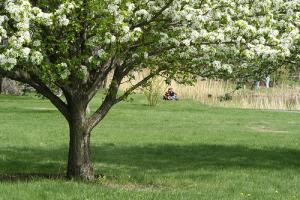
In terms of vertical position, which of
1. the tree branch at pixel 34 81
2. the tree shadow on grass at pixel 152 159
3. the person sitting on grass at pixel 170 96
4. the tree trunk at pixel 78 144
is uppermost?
the person sitting on grass at pixel 170 96

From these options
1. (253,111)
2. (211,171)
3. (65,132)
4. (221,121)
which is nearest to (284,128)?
(221,121)

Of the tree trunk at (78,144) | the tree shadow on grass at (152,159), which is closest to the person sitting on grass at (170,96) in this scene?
the tree shadow on grass at (152,159)

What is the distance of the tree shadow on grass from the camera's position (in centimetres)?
1434

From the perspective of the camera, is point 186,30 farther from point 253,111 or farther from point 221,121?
point 253,111

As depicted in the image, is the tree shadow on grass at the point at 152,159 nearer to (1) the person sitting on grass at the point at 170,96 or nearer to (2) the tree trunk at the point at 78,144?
(2) the tree trunk at the point at 78,144

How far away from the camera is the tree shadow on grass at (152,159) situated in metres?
14.3

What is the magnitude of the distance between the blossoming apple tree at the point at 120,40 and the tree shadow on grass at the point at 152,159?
88.0 inches

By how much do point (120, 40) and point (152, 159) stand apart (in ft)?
21.6

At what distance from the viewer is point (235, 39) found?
10930 mm

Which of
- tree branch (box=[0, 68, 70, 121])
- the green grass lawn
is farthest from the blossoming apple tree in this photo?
the green grass lawn

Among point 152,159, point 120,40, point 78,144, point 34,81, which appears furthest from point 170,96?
point 120,40

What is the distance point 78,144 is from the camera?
1217 cm

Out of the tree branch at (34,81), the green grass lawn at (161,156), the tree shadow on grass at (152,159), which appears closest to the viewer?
the green grass lawn at (161,156)

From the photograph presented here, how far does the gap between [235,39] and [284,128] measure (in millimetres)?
15464
